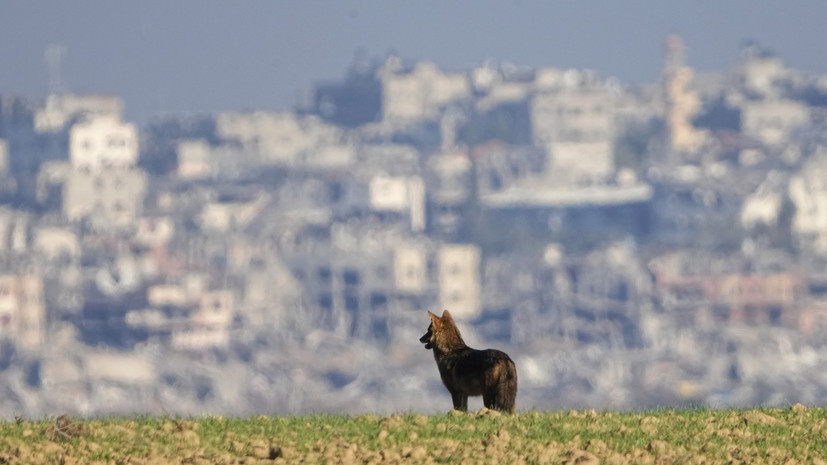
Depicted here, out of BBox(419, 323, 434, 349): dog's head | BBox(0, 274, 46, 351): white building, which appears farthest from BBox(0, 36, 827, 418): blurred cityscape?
BBox(419, 323, 434, 349): dog's head

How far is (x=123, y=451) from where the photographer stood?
26.8 feet

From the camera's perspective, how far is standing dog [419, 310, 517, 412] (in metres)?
8.91

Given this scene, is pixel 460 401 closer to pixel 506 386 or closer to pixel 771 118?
pixel 506 386

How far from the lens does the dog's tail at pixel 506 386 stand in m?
8.88

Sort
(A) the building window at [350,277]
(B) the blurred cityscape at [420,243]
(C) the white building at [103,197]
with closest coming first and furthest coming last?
(B) the blurred cityscape at [420,243]
(A) the building window at [350,277]
(C) the white building at [103,197]

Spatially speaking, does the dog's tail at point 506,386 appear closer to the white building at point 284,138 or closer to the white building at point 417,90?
the white building at point 284,138

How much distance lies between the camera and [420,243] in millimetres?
144250

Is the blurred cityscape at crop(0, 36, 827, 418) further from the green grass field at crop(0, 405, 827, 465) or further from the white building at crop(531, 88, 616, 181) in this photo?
the green grass field at crop(0, 405, 827, 465)

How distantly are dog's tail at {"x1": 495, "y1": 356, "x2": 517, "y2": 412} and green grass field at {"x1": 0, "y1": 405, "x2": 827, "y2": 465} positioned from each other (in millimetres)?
86

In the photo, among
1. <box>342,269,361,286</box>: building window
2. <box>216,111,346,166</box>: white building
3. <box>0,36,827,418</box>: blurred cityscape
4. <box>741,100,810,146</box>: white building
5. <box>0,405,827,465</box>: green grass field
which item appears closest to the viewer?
<box>0,405,827,465</box>: green grass field

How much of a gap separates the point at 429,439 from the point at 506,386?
0.67m

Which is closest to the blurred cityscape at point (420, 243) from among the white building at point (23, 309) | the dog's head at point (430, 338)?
the white building at point (23, 309)

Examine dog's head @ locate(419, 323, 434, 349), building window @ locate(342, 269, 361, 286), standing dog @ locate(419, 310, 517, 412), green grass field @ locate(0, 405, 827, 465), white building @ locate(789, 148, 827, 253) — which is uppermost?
white building @ locate(789, 148, 827, 253)

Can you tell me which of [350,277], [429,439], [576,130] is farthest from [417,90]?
[429,439]
